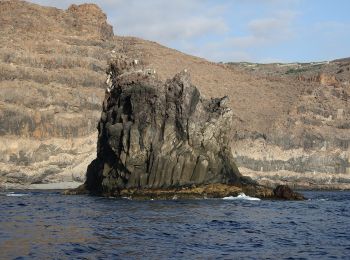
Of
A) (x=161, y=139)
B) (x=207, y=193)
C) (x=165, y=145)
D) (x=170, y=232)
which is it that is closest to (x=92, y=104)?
(x=161, y=139)

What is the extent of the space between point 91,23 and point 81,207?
103597 mm

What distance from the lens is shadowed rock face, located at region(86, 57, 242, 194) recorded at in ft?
224

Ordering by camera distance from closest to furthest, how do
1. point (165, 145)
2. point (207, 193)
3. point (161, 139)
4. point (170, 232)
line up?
point (170, 232), point (207, 193), point (165, 145), point (161, 139)

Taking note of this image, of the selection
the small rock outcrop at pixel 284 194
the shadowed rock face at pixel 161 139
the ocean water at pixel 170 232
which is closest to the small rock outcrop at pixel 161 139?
the shadowed rock face at pixel 161 139

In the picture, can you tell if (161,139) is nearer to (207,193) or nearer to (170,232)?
(207,193)

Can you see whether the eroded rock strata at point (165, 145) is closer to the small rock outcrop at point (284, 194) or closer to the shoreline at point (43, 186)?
the small rock outcrop at point (284, 194)

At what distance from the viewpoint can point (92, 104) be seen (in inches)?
4665

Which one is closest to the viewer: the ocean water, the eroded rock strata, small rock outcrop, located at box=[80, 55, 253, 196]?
the ocean water

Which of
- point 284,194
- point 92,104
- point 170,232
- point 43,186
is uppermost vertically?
point 92,104

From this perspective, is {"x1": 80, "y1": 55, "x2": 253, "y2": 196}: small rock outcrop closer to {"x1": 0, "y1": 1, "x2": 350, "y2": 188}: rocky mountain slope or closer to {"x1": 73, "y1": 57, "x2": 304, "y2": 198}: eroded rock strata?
{"x1": 73, "y1": 57, "x2": 304, "y2": 198}: eroded rock strata

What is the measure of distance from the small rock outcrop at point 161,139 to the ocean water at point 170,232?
14326 millimetres

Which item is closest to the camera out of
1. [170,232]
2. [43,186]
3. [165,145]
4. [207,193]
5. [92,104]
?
[170,232]

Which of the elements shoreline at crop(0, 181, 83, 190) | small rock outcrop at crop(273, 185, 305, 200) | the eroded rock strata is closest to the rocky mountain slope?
shoreline at crop(0, 181, 83, 190)

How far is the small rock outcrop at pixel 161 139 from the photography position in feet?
224
